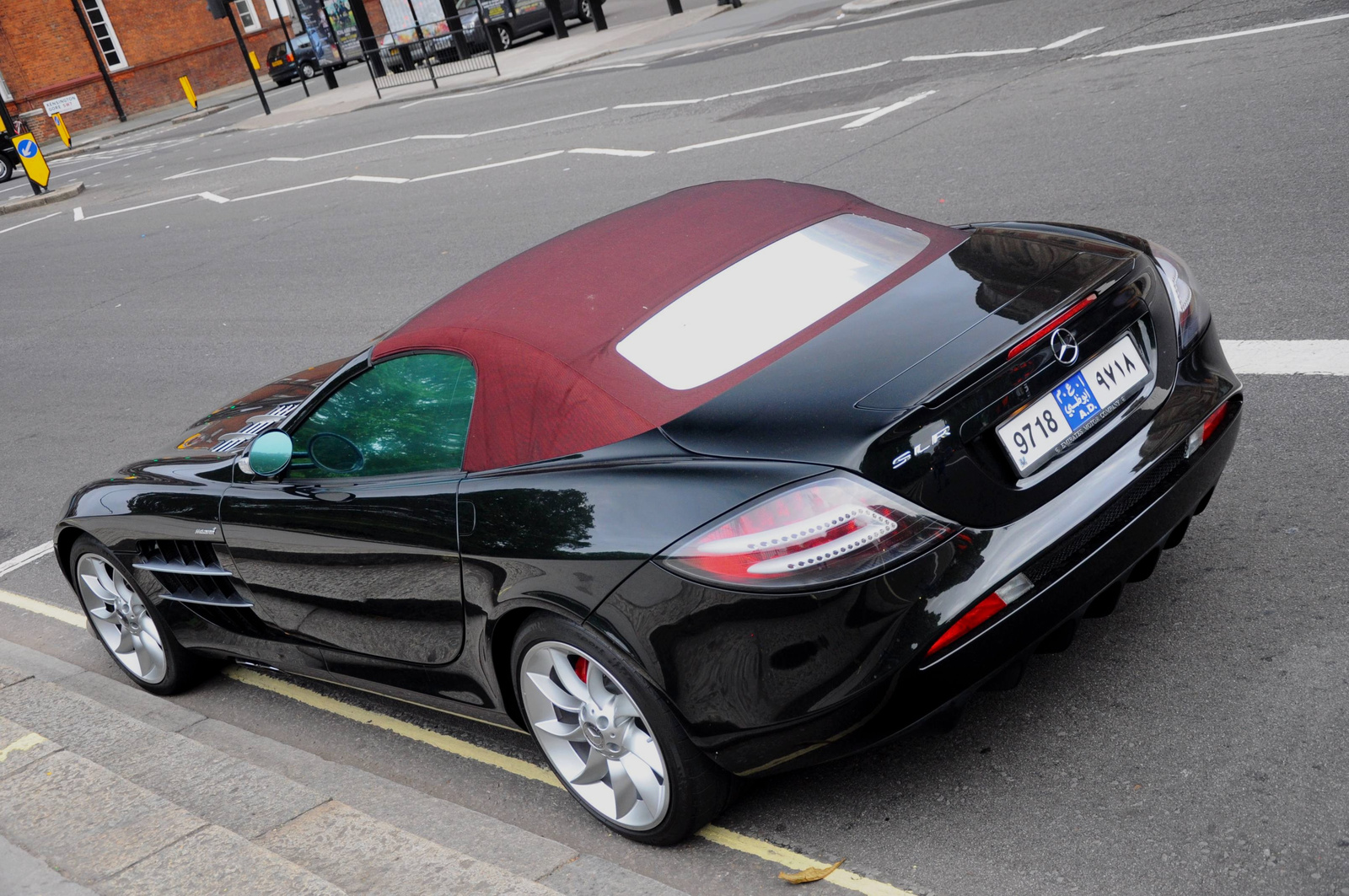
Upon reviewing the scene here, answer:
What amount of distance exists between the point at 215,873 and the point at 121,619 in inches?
82.0

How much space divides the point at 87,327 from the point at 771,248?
426 inches

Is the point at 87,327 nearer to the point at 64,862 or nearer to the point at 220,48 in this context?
the point at 64,862

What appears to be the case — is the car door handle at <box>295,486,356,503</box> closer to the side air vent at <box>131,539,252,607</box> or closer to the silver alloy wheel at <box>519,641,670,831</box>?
the side air vent at <box>131,539,252,607</box>

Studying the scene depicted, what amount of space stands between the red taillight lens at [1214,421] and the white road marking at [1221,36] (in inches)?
333

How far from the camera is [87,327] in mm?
12555

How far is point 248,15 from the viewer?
5228cm

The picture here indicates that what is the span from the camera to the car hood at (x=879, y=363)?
284 cm

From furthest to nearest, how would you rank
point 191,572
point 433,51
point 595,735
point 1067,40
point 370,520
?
point 433,51, point 1067,40, point 191,572, point 370,520, point 595,735

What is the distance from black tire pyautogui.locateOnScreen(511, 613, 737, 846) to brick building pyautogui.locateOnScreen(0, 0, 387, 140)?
4695 cm

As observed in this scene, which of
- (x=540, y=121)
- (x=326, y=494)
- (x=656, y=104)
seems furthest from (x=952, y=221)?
(x=540, y=121)

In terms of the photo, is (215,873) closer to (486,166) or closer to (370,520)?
(370,520)

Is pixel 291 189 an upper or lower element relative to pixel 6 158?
lower

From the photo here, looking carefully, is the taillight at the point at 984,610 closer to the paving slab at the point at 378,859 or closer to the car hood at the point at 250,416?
the paving slab at the point at 378,859

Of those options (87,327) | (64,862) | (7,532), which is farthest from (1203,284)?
(87,327)
